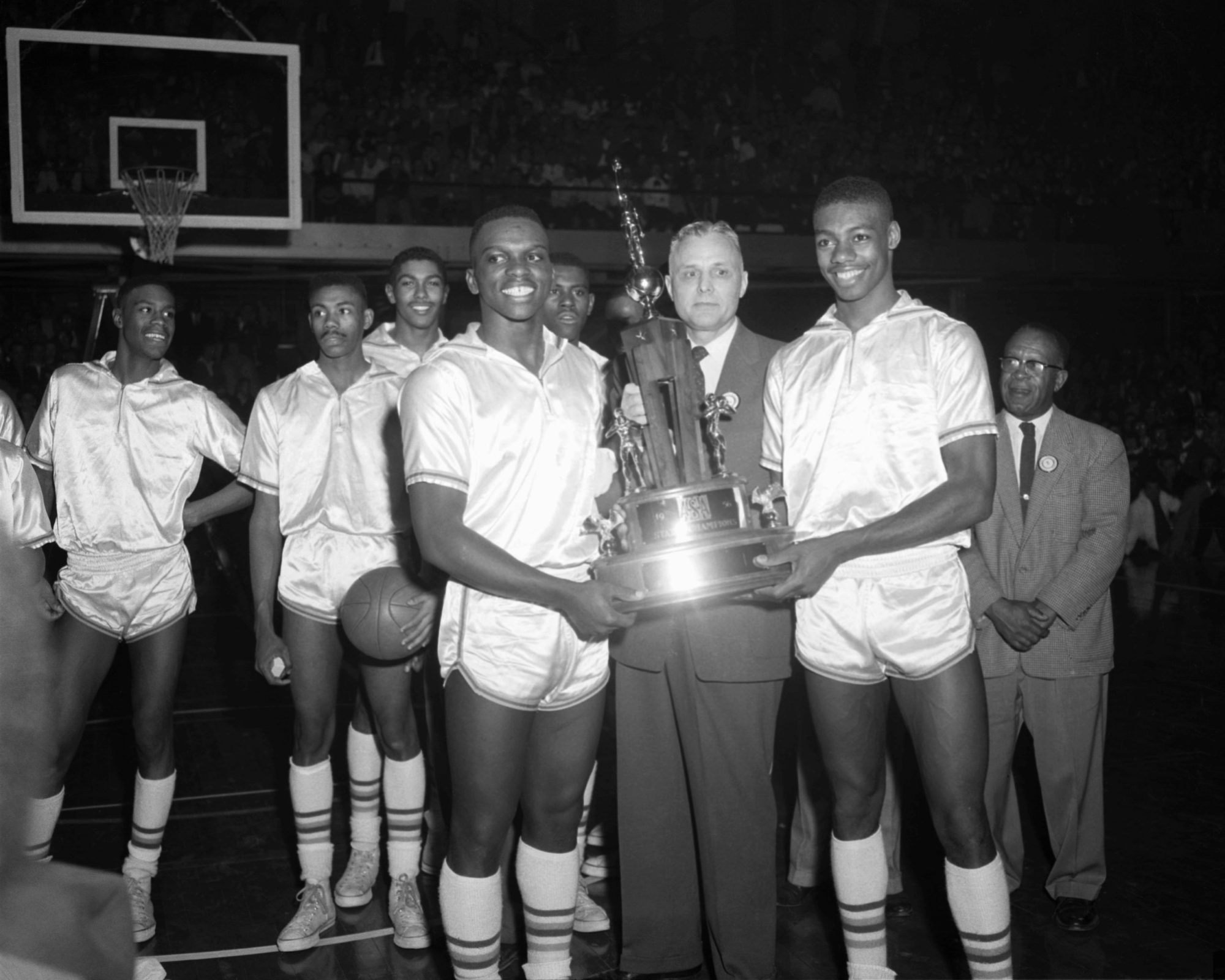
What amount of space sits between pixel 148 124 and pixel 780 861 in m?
6.30

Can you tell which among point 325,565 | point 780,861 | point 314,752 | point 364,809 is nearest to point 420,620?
point 325,565

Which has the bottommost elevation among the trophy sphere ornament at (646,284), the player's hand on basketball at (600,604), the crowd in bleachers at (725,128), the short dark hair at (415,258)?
the player's hand on basketball at (600,604)

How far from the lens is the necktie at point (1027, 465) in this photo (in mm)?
3830

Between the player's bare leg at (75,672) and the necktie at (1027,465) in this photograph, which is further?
the necktie at (1027,465)

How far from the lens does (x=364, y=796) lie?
407 centimetres

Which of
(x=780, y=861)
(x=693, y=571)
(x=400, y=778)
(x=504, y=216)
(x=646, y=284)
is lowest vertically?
(x=780, y=861)

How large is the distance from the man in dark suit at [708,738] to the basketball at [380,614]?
2.10 ft

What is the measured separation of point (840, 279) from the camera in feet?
9.57

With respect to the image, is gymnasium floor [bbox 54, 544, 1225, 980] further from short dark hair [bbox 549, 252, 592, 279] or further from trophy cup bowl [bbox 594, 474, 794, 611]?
short dark hair [bbox 549, 252, 592, 279]

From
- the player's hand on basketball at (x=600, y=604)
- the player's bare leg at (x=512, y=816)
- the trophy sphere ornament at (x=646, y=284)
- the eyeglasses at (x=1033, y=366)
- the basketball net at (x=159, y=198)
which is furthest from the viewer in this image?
the basketball net at (x=159, y=198)

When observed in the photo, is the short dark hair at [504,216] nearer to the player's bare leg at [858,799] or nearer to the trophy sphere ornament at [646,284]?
the trophy sphere ornament at [646,284]

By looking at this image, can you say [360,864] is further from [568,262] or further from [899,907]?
[568,262]

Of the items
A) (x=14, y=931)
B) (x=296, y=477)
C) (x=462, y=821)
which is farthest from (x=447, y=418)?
(x=14, y=931)

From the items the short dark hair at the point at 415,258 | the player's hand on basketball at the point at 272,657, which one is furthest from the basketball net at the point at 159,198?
the player's hand on basketball at the point at 272,657
